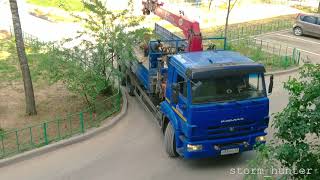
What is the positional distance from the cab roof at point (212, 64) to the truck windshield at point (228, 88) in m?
0.15

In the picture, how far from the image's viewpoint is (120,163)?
9953 mm

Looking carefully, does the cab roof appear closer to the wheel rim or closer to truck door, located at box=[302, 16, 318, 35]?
truck door, located at box=[302, 16, 318, 35]

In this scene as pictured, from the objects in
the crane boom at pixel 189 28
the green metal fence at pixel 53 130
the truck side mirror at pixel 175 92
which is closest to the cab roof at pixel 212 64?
the truck side mirror at pixel 175 92

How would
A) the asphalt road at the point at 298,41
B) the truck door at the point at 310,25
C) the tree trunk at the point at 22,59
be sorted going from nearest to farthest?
the tree trunk at the point at 22,59 < the asphalt road at the point at 298,41 < the truck door at the point at 310,25

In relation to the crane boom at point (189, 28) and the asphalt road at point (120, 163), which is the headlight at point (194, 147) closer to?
the asphalt road at point (120, 163)

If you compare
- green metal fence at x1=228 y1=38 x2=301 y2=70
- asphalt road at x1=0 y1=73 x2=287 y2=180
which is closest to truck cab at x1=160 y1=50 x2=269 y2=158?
asphalt road at x1=0 y1=73 x2=287 y2=180

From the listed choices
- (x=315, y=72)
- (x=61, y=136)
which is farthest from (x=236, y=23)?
(x=315, y=72)

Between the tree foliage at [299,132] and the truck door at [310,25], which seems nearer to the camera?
the tree foliage at [299,132]

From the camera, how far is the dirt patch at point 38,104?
39.4 feet

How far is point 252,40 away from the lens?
22.8 metres

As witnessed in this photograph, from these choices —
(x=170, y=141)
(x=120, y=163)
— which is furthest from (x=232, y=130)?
(x=120, y=163)

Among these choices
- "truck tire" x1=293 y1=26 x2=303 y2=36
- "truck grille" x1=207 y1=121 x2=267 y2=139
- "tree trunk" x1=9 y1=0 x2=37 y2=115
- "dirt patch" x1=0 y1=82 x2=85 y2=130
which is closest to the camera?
"truck grille" x1=207 y1=121 x2=267 y2=139

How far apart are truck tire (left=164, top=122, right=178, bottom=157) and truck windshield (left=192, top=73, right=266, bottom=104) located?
1491 mm

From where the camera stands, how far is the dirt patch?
1202 cm
